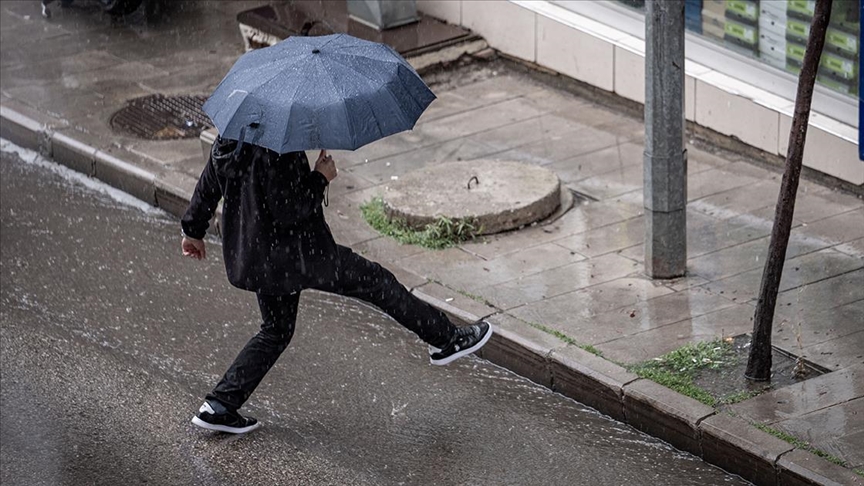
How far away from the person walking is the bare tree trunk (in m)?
1.53

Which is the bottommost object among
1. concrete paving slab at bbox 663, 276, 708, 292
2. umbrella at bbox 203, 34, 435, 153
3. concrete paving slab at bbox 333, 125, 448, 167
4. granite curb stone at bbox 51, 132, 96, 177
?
granite curb stone at bbox 51, 132, 96, 177

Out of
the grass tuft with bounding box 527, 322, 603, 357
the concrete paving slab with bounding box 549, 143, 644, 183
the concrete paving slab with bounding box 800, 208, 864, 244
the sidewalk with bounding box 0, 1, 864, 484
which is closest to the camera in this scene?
the sidewalk with bounding box 0, 1, 864, 484

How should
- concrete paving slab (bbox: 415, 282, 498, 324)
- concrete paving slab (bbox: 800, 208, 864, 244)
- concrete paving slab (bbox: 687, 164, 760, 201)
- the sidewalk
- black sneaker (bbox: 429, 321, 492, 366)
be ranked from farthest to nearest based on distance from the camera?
concrete paving slab (bbox: 687, 164, 760, 201)
concrete paving slab (bbox: 800, 208, 864, 244)
concrete paving slab (bbox: 415, 282, 498, 324)
black sneaker (bbox: 429, 321, 492, 366)
the sidewalk

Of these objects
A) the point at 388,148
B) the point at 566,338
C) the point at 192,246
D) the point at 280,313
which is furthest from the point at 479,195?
the point at 192,246

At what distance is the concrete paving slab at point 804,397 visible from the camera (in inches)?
256

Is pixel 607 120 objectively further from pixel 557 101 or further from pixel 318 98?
pixel 318 98

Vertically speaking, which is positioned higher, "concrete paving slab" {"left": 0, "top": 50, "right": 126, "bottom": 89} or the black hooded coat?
the black hooded coat

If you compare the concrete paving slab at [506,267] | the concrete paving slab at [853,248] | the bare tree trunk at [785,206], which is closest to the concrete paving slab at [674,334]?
the bare tree trunk at [785,206]

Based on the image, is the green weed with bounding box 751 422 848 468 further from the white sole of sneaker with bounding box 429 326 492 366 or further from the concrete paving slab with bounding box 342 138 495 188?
the concrete paving slab with bounding box 342 138 495 188

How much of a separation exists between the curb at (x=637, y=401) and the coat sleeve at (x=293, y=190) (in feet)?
5.24

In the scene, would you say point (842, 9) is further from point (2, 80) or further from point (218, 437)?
point (2, 80)

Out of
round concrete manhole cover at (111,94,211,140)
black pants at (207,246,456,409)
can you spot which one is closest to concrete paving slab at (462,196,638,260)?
black pants at (207,246,456,409)

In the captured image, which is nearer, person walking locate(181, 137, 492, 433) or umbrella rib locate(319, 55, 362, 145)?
umbrella rib locate(319, 55, 362, 145)

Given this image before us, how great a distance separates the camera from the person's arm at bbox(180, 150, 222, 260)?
640 cm
